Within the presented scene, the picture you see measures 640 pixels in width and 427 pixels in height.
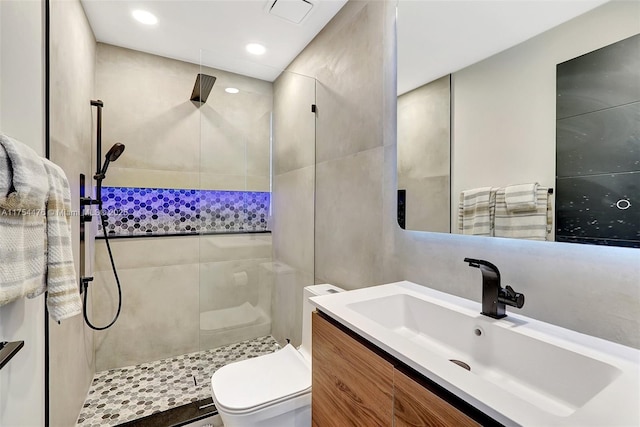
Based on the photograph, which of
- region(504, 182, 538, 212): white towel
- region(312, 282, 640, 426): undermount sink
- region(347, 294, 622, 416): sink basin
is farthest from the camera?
region(504, 182, 538, 212): white towel

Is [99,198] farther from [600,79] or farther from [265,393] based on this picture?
[600,79]

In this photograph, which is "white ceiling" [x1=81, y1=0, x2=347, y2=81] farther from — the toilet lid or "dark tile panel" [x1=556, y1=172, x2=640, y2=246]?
the toilet lid

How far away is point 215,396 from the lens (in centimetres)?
134

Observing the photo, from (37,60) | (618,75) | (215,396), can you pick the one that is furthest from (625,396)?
(37,60)

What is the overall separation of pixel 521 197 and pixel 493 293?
348 millimetres

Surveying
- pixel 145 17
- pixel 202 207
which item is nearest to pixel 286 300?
pixel 202 207

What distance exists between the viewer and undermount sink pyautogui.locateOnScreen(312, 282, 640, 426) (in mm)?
543

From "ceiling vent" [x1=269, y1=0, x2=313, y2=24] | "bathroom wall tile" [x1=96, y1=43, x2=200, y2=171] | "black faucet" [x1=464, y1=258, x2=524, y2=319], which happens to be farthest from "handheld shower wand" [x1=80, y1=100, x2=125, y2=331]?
"black faucet" [x1=464, y1=258, x2=524, y2=319]

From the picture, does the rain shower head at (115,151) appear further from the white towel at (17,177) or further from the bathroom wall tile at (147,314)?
the white towel at (17,177)

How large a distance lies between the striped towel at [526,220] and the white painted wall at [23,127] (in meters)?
1.63

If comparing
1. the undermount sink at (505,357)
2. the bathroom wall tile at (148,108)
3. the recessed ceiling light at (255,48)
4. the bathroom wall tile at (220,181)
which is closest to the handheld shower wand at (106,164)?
the bathroom wall tile at (148,108)

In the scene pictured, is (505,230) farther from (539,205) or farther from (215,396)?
(215,396)

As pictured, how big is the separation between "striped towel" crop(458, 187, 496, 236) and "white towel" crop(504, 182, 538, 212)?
57 mm

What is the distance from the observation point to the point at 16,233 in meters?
0.80
